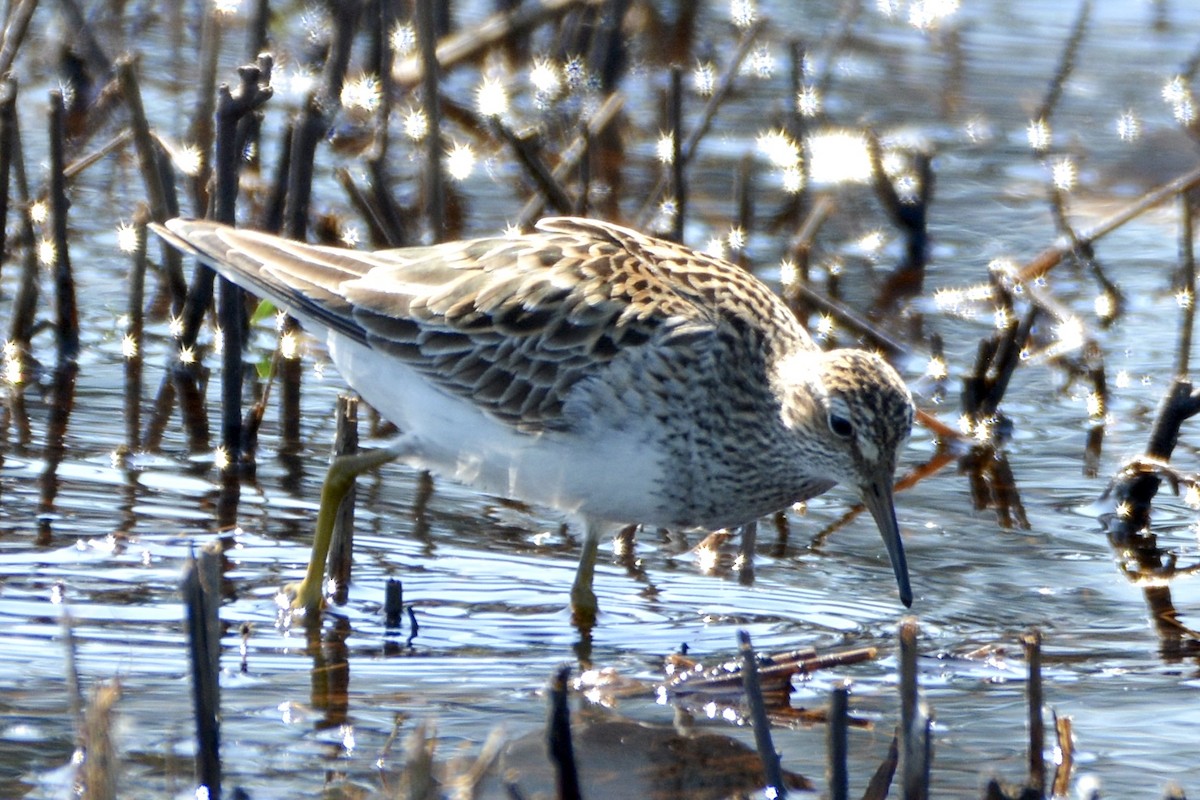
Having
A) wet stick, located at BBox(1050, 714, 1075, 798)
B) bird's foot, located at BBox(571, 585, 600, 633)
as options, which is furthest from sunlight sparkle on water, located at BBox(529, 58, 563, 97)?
wet stick, located at BBox(1050, 714, 1075, 798)

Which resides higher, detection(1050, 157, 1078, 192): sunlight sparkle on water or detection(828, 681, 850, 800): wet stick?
detection(1050, 157, 1078, 192): sunlight sparkle on water

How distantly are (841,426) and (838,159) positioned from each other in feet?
18.6

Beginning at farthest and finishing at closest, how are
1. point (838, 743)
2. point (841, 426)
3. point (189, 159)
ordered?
point (189, 159)
point (841, 426)
point (838, 743)

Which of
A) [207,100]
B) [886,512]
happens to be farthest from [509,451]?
[207,100]

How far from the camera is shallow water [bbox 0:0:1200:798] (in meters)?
5.24

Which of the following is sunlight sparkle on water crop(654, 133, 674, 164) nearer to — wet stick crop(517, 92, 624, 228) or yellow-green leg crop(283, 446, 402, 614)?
wet stick crop(517, 92, 624, 228)

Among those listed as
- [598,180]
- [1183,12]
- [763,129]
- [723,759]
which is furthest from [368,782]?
[1183,12]

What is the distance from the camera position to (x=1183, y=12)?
14438 mm

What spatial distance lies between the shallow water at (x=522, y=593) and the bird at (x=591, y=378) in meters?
0.30

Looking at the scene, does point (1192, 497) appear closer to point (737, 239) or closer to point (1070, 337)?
point (1070, 337)

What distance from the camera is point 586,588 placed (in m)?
6.36

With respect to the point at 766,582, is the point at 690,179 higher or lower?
higher

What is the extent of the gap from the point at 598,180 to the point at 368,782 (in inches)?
257

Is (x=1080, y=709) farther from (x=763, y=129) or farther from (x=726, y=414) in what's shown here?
(x=763, y=129)
